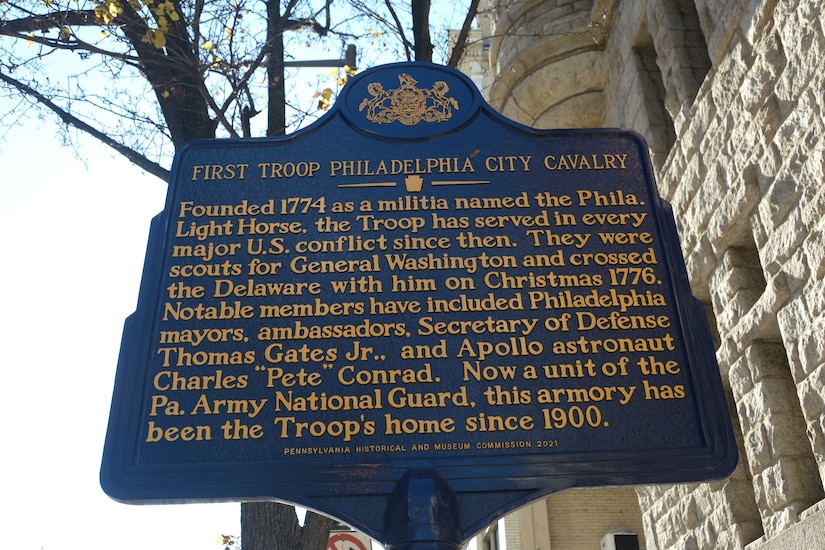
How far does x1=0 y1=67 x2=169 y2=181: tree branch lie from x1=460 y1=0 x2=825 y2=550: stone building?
5039mm

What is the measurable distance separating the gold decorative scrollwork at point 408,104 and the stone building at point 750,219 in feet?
7.94

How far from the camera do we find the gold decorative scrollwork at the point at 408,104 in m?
4.79

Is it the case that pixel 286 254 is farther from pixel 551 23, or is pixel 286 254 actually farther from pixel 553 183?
pixel 551 23

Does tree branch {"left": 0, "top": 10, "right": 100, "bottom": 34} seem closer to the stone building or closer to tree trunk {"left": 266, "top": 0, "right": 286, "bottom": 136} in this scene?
tree trunk {"left": 266, "top": 0, "right": 286, "bottom": 136}

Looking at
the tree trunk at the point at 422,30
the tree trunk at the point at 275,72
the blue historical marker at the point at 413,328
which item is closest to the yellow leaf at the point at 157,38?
the tree trunk at the point at 275,72

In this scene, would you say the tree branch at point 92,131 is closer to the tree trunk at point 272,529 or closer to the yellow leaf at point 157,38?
the yellow leaf at point 157,38

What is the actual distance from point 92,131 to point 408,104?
4.45 meters

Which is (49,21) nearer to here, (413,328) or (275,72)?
(275,72)

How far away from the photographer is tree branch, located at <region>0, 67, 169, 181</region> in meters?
7.78

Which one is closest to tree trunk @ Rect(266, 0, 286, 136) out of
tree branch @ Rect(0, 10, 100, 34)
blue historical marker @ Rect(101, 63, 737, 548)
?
tree branch @ Rect(0, 10, 100, 34)

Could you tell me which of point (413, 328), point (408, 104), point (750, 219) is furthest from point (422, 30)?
point (413, 328)

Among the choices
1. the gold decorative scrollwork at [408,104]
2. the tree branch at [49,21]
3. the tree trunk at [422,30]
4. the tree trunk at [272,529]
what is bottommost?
the tree trunk at [272,529]

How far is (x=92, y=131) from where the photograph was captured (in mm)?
7906

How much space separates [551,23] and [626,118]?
186 cm
